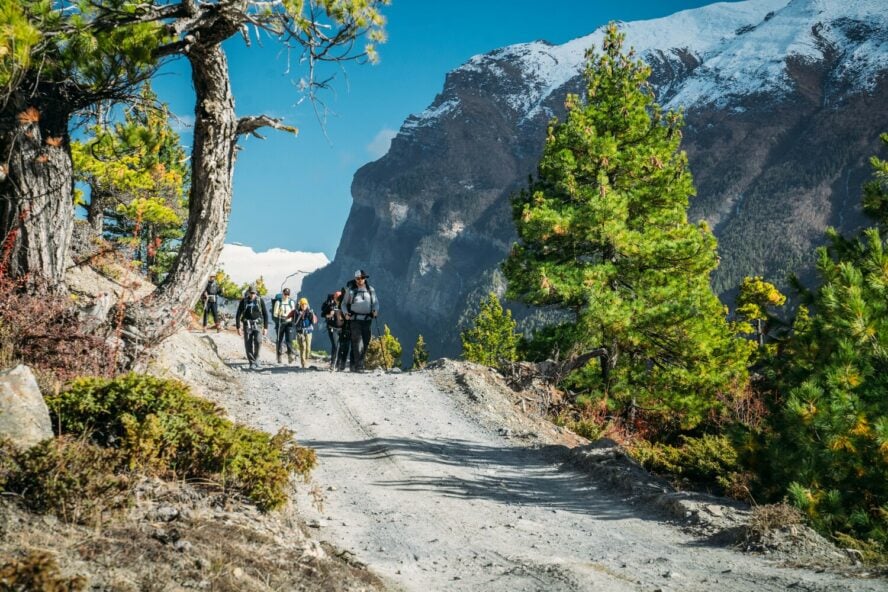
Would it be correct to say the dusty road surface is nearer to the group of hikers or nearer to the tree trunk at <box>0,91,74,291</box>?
the group of hikers

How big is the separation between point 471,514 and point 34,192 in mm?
6147

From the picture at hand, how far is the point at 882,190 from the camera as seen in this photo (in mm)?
9656

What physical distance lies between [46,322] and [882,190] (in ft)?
37.2

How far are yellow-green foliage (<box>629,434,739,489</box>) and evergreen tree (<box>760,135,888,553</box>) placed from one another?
272 cm

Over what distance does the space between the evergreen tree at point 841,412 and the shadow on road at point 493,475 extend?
1.74m

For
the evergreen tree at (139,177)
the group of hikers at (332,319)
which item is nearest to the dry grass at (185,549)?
the evergreen tree at (139,177)

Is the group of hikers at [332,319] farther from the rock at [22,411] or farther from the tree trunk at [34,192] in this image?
the rock at [22,411]

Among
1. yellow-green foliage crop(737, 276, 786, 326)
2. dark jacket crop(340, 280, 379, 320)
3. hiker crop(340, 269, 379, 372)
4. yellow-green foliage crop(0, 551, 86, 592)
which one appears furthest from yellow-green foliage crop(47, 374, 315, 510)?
yellow-green foliage crop(737, 276, 786, 326)

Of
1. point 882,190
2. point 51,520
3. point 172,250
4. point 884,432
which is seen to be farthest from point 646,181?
point 172,250

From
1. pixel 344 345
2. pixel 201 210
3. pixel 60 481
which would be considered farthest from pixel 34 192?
pixel 344 345

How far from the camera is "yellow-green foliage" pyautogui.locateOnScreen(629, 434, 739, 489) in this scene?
Result: 9.85 m

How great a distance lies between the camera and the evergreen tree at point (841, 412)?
5898 millimetres

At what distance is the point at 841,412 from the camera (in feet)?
20.1

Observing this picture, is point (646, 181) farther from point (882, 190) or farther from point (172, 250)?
point (172, 250)
